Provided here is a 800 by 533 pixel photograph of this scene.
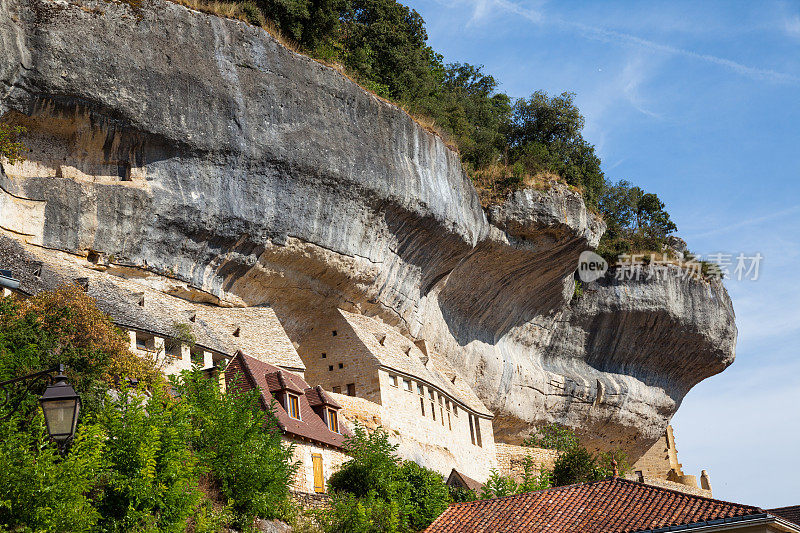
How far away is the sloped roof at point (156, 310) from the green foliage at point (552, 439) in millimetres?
17885

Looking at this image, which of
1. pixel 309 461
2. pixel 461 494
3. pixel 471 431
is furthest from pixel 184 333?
pixel 471 431

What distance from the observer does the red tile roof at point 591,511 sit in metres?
21.6

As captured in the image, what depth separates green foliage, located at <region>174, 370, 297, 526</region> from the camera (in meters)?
23.9

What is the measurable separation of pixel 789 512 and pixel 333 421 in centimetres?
1345

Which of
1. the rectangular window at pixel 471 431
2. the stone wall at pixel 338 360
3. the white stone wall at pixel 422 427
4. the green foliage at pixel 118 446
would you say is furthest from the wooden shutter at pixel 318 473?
the rectangular window at pixel 471 431

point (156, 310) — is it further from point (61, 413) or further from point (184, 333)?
point (61, 413)

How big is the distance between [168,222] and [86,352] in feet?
25.8

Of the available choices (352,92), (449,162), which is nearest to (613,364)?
(449,162)

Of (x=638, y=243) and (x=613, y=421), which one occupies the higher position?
(x=638, y=243)

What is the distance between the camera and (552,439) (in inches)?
1941

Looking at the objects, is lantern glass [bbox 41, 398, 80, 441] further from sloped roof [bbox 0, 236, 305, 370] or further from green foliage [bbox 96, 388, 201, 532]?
sloped roof [bbox 0, 236, 305, 370]

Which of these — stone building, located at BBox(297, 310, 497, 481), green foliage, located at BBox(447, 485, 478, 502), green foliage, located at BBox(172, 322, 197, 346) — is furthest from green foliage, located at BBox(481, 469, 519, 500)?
green foliage, located at BBox(172, 322, 197, 346)

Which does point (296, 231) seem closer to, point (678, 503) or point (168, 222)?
point (168, 222)

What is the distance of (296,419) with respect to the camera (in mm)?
29203
